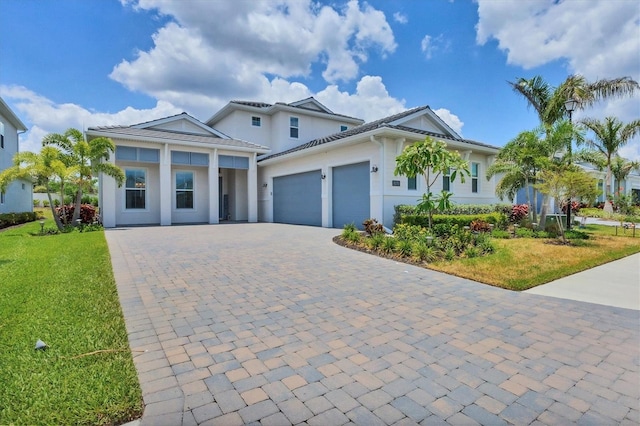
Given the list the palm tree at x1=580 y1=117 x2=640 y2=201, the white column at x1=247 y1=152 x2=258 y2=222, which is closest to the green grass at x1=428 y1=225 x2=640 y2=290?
the white column at x1=247 y1=152 x2=258 y2=222

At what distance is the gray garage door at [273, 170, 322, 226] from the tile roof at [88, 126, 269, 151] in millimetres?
2624

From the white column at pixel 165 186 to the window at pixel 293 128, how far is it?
26.1 feet

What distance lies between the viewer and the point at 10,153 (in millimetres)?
20031

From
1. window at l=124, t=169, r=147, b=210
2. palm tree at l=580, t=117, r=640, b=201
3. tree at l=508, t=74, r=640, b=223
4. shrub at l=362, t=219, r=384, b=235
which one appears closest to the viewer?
shrub at l=362, t=219, r=384, b=235

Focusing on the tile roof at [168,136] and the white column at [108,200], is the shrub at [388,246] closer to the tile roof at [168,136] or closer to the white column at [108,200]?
the tile roof at [168,136]

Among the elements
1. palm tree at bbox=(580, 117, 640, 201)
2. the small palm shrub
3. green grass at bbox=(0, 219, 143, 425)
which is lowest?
green grass at bbox=(0, 219, 143, 425)

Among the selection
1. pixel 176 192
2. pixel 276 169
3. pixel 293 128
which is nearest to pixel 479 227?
pixel 276 169

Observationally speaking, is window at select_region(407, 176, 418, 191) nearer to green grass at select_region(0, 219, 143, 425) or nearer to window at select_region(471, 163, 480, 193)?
window at select_region(471, 163, 480, 193)

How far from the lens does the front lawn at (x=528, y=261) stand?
20.4ft

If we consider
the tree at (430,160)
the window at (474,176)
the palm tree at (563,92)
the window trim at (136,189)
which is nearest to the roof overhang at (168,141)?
the window trim at (136,189)

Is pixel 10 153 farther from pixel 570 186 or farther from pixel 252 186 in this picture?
pixel 570 186

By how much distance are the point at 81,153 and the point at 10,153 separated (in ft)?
35.3

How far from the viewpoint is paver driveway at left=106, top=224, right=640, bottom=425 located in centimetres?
238

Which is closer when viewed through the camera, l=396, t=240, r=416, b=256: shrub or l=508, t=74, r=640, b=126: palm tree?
l=396, t=240, r=416, b=256: shrub
